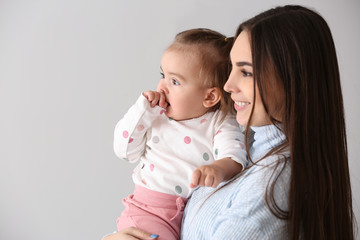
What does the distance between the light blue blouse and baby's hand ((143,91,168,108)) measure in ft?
1.28

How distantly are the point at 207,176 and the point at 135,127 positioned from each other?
1.27 feet

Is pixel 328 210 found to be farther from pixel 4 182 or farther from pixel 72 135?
pixel 4 182

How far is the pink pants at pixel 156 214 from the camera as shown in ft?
4.47

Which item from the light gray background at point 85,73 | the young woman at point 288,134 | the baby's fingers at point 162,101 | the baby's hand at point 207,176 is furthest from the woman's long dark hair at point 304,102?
the light gray background at point 85,73

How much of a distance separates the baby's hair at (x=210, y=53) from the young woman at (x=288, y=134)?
0.24 metres

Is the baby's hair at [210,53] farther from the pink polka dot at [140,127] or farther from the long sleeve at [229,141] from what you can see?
the pink polka dot at [140,127]

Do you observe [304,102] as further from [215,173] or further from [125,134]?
[125,134]

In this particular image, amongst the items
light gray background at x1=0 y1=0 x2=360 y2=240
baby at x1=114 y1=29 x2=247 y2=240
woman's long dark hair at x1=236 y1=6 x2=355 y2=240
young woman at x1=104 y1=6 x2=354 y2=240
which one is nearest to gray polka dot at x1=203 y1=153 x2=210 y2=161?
baby at x1=114 y1=29 x2=247 y2=240

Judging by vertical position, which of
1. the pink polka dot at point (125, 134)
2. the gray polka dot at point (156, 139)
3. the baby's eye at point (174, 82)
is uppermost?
the baby's eye at point (174, 82)

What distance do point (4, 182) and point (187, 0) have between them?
1.50m

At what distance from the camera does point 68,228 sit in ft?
7.75

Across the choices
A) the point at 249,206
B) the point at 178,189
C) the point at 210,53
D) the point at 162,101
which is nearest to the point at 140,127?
the point at 162,101

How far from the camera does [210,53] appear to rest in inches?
55.8

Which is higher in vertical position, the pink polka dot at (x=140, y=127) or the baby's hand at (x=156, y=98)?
the baby's hand at (x=156, y=98)
